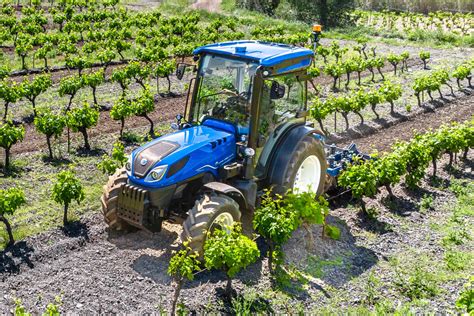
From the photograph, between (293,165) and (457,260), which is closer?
(457,260)

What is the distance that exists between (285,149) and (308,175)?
1110 millimetres

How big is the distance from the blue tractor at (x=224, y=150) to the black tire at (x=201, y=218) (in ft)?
0.05

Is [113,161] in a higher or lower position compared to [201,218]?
lower

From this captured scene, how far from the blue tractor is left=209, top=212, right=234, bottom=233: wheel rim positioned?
0.02 m

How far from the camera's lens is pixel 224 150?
8.87 m

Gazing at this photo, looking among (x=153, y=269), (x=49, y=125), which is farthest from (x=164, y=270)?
(x=49, y=125)

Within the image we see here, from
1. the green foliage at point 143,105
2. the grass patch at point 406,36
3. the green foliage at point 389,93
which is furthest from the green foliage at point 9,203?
the grass patch at point 406,36

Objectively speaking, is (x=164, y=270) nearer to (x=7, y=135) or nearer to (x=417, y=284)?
(x=417, y=284)

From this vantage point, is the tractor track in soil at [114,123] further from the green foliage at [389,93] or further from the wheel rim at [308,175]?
the wheel rim at [308,175]

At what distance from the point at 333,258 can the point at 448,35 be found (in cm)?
2918

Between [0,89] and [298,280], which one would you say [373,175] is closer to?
[298,280]

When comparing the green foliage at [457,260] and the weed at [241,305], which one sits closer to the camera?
the weed at [241,305]

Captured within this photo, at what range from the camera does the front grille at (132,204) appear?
26.9 feet

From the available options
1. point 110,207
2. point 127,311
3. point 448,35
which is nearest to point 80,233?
point 110,207
